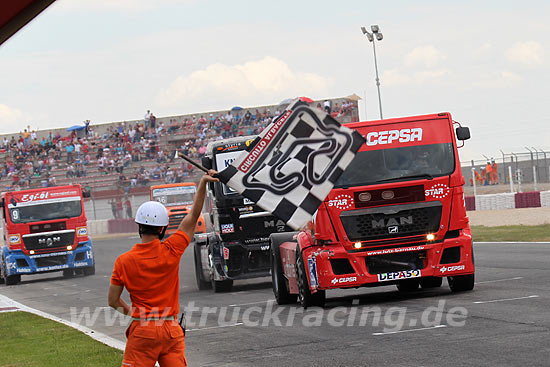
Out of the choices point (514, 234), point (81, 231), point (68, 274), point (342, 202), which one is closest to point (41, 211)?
point (81, 231)

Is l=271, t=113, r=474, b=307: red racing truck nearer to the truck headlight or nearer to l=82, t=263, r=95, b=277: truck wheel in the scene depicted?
the truck headlight

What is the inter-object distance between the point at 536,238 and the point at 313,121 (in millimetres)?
→ 20953

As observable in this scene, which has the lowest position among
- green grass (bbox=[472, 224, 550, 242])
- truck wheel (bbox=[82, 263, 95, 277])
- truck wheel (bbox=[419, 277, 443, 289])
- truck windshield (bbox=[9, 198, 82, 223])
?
green grass (bbox=[472, 224, 550, 242])

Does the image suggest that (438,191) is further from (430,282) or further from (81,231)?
(81,231)

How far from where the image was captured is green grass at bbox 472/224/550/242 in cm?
2730

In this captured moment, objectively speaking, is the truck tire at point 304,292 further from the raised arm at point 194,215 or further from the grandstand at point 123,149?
the grandstand at point 123,149

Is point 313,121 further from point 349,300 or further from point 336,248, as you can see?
point 349,300

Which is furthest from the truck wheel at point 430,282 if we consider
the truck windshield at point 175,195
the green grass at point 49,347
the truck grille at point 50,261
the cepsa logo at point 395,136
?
the truck windshield at point 175,195

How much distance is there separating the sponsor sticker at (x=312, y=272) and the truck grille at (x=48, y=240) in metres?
16.6

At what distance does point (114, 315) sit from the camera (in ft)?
54.4

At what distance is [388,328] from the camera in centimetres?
1119

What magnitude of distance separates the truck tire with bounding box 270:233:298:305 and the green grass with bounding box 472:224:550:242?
12442 mm

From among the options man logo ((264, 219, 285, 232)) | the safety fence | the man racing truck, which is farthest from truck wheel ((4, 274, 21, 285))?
the safety fence

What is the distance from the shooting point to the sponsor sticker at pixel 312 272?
532 inches
